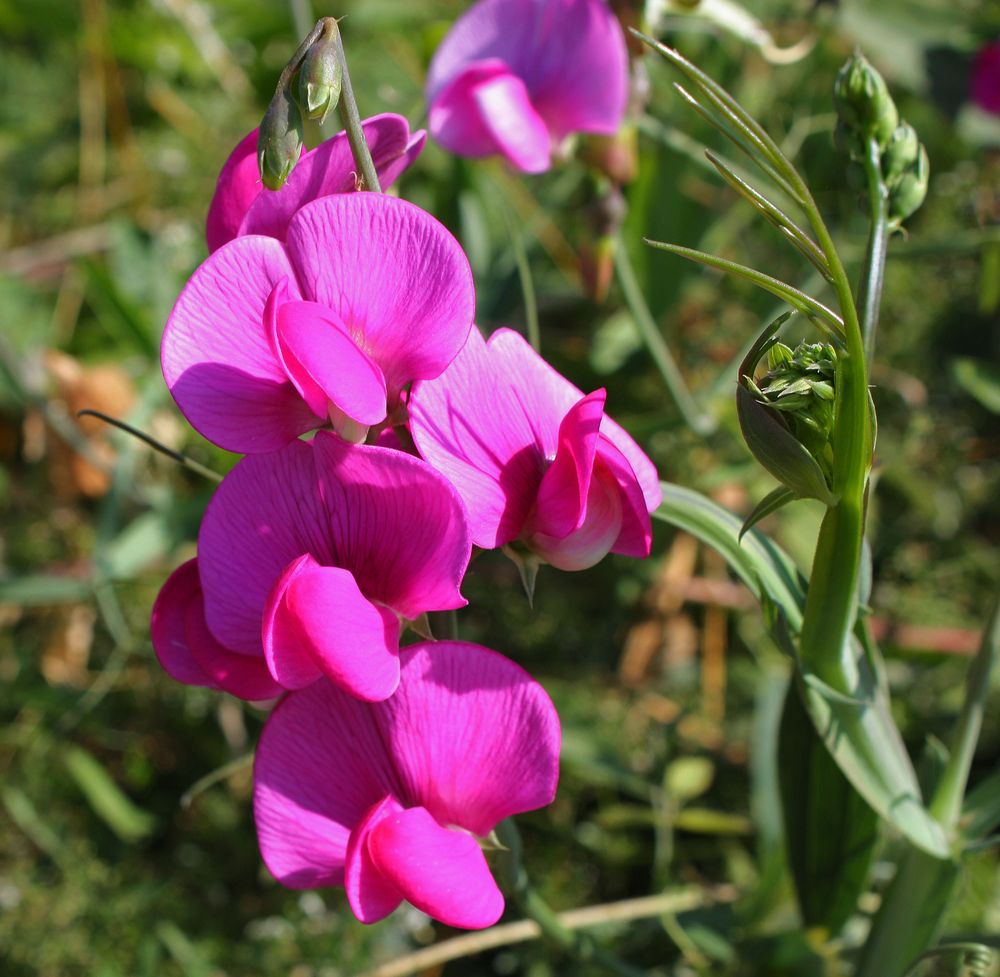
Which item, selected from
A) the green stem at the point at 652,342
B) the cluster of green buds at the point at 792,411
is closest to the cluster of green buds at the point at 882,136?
the cluster of green buds at the point at 792,411

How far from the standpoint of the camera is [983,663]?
0.65 metres

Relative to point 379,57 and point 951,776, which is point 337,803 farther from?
point 379,57

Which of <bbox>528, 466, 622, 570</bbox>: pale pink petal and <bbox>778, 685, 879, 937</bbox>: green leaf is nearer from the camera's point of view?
<bbox>528, 466, 622, 570</bbox>: pale pink petal

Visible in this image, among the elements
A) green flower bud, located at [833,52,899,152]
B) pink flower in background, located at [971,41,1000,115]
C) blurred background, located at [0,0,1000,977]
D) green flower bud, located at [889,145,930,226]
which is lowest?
blurred background, located at [0,0,1000,977]

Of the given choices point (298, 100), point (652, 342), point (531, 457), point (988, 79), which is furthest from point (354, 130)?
point (988, 79)

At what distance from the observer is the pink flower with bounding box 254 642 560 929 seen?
0.50 m

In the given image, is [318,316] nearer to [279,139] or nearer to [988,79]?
[279,139]

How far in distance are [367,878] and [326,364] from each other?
24cm

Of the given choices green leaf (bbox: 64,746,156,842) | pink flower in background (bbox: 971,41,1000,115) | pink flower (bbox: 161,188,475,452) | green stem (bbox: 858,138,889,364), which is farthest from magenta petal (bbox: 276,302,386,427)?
pink flower in background (bbox: 971,41,1000,115)

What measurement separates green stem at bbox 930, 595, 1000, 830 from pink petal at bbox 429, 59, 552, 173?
0.44 m

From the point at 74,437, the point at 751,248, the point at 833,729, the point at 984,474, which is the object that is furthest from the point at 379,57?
the point at 833,729

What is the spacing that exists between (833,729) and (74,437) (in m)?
0.91

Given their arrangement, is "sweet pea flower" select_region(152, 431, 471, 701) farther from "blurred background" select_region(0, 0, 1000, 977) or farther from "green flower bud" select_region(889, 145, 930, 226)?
"blurred background" select_region(0, 0, 1000, 977)

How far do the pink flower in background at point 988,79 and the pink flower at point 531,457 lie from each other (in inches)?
40.5
